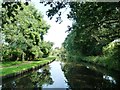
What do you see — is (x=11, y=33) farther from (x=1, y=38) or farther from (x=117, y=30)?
(x=117, y=30)

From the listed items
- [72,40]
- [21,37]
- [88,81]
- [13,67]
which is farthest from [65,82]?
[21,37]

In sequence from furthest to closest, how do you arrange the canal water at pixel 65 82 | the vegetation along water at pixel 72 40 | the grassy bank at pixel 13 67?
the grassy bank at pixel 13 67 → the canal water at pixel 65 82 → the vegetation along water at pixel 72 40

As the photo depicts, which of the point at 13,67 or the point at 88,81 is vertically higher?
the point at 88,81

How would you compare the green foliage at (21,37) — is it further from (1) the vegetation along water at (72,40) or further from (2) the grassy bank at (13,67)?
(2) the grassy bank at (13,67)

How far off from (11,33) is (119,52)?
21478mm

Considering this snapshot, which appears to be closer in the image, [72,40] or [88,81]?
[88,81]

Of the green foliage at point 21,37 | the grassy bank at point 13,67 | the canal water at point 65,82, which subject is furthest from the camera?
the green foliage at point 21,37

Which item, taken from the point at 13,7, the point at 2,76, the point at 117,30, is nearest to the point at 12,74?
the point at 2,76

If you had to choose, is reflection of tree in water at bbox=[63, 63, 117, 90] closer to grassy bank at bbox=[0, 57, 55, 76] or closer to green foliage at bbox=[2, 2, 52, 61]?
grassy bank at bbox=[0, 57, 55, 76]

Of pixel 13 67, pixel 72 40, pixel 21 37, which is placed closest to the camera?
pixel 13 67

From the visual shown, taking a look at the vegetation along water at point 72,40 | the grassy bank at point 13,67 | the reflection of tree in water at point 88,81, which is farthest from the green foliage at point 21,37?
the reflection of tree in water at point 88,81

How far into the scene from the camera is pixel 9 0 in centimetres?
1012

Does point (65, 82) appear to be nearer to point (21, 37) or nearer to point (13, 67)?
point (13, 67)

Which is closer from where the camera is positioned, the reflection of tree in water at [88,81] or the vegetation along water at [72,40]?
the vegetation along water at [72,40]
